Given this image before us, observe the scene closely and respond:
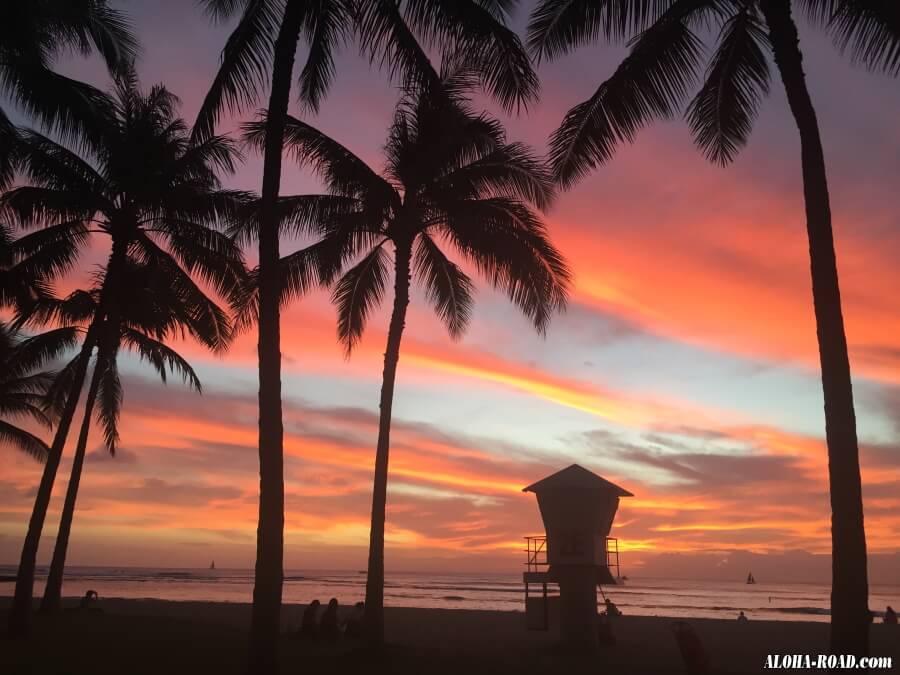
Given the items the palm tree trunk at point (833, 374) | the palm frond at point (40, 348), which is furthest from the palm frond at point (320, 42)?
the palm frond at point (40, 348)

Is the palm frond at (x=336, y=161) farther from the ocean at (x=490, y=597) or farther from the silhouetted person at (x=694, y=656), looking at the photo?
the ocean at (x=490, y=597)

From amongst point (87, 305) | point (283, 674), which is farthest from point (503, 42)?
point (87, 305)

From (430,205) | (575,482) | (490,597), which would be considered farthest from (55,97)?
(490,597)

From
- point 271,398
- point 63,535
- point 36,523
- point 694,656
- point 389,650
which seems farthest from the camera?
point 63,535

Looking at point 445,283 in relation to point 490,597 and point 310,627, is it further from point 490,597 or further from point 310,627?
point 490,597

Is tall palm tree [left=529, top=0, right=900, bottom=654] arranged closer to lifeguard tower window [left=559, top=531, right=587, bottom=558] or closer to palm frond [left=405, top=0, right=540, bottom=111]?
palm frond [left=405, top=0, right=540, bottom=111]

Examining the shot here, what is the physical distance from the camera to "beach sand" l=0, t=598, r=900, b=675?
13.7 meters

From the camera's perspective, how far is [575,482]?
20.3 meters

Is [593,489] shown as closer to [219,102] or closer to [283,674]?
[283,674]

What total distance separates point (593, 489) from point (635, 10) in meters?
11.7

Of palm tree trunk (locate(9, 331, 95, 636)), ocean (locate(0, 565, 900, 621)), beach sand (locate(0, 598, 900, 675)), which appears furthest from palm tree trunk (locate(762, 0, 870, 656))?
Result: ocean (locate(0, 565, 900, 621))

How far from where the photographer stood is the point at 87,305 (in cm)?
2570

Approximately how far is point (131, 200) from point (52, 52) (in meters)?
→ 4.75

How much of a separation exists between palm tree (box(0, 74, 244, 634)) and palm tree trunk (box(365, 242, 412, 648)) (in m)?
5.75
